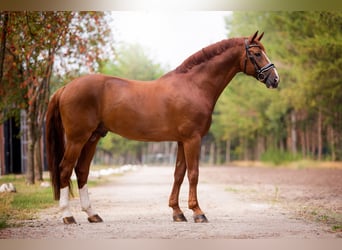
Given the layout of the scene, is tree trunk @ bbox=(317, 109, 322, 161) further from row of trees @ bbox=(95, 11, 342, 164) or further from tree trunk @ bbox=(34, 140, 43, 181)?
tree trunk @ bbox=(34, 140, 43, 181)

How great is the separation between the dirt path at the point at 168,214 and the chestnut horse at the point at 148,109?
0.70 ft

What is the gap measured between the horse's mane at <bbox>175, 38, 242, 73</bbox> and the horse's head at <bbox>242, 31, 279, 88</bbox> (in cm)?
17

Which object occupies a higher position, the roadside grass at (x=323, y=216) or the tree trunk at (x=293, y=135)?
the tree trunk at (x=293, y=135)

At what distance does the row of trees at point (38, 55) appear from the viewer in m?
5.54

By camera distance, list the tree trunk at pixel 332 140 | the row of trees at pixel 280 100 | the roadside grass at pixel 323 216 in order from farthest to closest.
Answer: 1. the tree trunk at pixel 332 140
2. the row of trees at pixel 280 100
3. the roadside grass at pixel 323 216

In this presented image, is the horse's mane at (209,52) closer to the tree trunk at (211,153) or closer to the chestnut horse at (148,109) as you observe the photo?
the chestnut horse at (148,109)

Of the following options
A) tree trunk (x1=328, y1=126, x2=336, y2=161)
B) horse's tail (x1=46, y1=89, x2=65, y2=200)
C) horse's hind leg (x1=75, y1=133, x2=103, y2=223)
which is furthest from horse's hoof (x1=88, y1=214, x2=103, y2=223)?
tree trunk (x1=328, y1=126, x2=336, y2=161)

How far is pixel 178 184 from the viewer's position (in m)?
4.77

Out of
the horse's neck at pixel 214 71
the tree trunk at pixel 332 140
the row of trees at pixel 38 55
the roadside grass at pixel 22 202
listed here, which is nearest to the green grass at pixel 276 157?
the tree trunk at pixel 332 140

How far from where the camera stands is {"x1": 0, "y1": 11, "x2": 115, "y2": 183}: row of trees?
5.54m

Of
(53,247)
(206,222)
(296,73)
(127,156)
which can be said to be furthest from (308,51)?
(53,247)

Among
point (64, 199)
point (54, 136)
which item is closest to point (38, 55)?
point (54, 136)

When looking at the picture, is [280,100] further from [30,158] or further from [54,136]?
[54,136]

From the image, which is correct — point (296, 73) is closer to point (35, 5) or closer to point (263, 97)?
point (263, 97)
